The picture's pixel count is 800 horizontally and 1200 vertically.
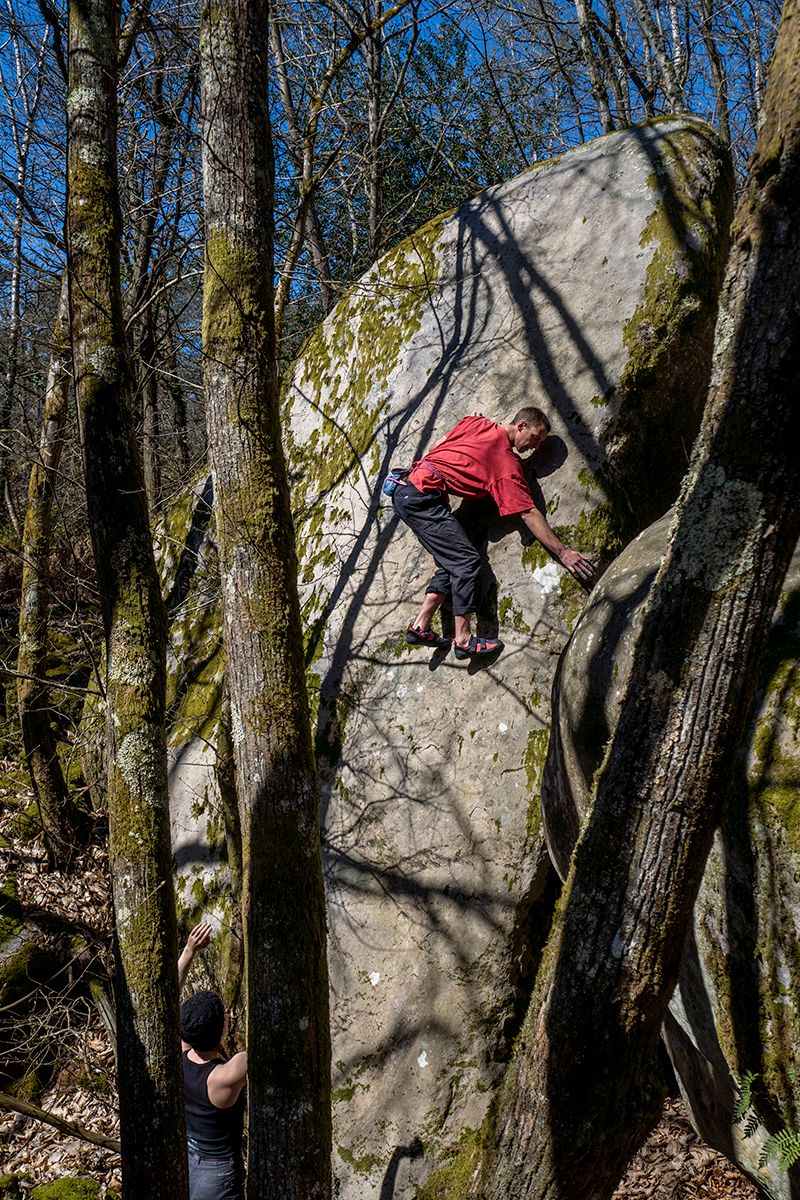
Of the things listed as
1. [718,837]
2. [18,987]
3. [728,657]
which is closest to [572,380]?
[718,837]

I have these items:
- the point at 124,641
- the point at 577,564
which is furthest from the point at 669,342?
the point at 124,641

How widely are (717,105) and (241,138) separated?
1356cm

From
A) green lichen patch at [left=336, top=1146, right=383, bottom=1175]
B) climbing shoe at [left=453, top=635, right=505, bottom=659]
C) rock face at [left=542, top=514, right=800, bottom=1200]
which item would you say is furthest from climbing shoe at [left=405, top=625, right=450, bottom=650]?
green lichen patch at [left=336, top=1146, right=383, bottom=1175]

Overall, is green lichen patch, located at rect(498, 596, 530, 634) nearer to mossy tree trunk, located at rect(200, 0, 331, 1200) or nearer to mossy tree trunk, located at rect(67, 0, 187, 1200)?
mossy tree trunk, located at rect(200, 0, 331, 1200)

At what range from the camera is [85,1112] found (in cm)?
600

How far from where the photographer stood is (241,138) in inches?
127

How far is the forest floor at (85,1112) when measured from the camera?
191 inches

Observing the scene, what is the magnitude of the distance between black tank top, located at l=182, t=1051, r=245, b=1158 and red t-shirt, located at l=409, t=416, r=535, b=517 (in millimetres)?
3550

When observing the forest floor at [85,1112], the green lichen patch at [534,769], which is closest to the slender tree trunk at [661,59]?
the green lichen patch at [534,769]

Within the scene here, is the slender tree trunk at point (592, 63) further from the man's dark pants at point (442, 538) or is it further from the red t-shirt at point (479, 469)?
the man's dark pants at point (442, 538)

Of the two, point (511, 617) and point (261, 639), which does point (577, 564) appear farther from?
point (261, 639)

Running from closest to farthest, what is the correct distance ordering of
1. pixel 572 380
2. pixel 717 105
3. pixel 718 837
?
1. pixel 718 837
2. pixel 572 380
3. pixel 717 105

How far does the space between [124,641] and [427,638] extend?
266cm

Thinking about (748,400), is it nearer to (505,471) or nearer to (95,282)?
(95,282)
